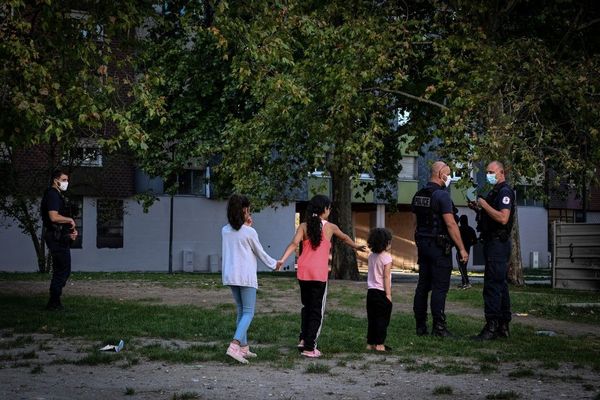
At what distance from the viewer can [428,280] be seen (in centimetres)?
1223

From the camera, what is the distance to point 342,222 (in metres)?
29.7

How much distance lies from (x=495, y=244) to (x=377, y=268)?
1992mm

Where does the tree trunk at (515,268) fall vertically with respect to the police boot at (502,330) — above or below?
above

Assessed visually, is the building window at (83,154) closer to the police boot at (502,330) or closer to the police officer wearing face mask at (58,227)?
the police officer wearing face mask at (58,227)

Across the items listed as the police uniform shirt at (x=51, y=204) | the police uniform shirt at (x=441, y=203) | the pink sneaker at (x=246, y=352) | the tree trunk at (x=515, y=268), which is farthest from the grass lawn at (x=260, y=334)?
the tree trunk at (x=515, y=268)

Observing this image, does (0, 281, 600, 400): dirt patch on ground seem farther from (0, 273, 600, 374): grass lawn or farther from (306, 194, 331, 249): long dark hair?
(306, 194, 331, 249): long dark hair

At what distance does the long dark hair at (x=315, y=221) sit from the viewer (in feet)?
33.8

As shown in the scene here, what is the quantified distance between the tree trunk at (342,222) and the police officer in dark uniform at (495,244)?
17602 mm

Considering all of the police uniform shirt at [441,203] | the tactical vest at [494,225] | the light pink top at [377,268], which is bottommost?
the light pink top at [377,268]

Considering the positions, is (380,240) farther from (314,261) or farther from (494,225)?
(494,225)

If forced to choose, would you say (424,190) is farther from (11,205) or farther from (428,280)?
(11,205)

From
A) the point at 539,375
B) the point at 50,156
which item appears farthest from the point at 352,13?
the point at 539,375

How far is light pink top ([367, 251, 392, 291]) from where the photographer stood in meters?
10.7

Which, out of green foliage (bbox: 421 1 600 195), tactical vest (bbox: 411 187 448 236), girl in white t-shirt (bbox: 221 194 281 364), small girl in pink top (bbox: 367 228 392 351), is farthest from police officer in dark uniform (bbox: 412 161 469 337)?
green foliage (bbox: 421 1 600 195)
